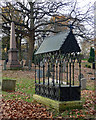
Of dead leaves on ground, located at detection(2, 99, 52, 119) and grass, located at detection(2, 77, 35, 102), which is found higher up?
grass, located at detection(2, 77, 35, 102)

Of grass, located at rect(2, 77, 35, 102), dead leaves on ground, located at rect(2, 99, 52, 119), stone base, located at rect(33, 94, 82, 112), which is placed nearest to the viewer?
dead leaves on ground, located at rect(2, 99, 52, 119)

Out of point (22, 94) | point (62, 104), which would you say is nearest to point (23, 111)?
point (62, 104)

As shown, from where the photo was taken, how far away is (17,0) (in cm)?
2070

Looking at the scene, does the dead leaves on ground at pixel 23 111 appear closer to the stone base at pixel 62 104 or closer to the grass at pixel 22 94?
the stone base at pixel 62 104

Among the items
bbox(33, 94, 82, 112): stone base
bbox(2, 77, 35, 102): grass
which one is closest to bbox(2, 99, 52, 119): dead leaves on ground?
bbox(33, 94, 82, 112): stone base

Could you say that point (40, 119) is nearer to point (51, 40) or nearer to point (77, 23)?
point (51, 40)

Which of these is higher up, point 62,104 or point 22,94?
point 62,104

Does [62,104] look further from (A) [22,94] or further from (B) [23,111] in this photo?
(A) [22,94]

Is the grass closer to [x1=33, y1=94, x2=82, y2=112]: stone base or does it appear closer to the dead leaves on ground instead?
the dead leaves on ground

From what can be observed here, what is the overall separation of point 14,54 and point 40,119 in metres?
14.8

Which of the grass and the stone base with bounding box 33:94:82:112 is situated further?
the grass

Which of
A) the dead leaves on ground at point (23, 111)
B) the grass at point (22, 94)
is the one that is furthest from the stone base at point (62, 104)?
the grass at point (22, 94)

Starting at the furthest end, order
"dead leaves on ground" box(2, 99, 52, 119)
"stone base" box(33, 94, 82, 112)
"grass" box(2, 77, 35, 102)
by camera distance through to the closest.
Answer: "grass" box(2, 77, 35, 102) → "stone base" box(33, 94, 82, 112) → "dead leaves on ground" box(2, 99, 52, 119)

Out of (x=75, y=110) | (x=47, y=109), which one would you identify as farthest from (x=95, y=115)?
(x=47, y=109)
